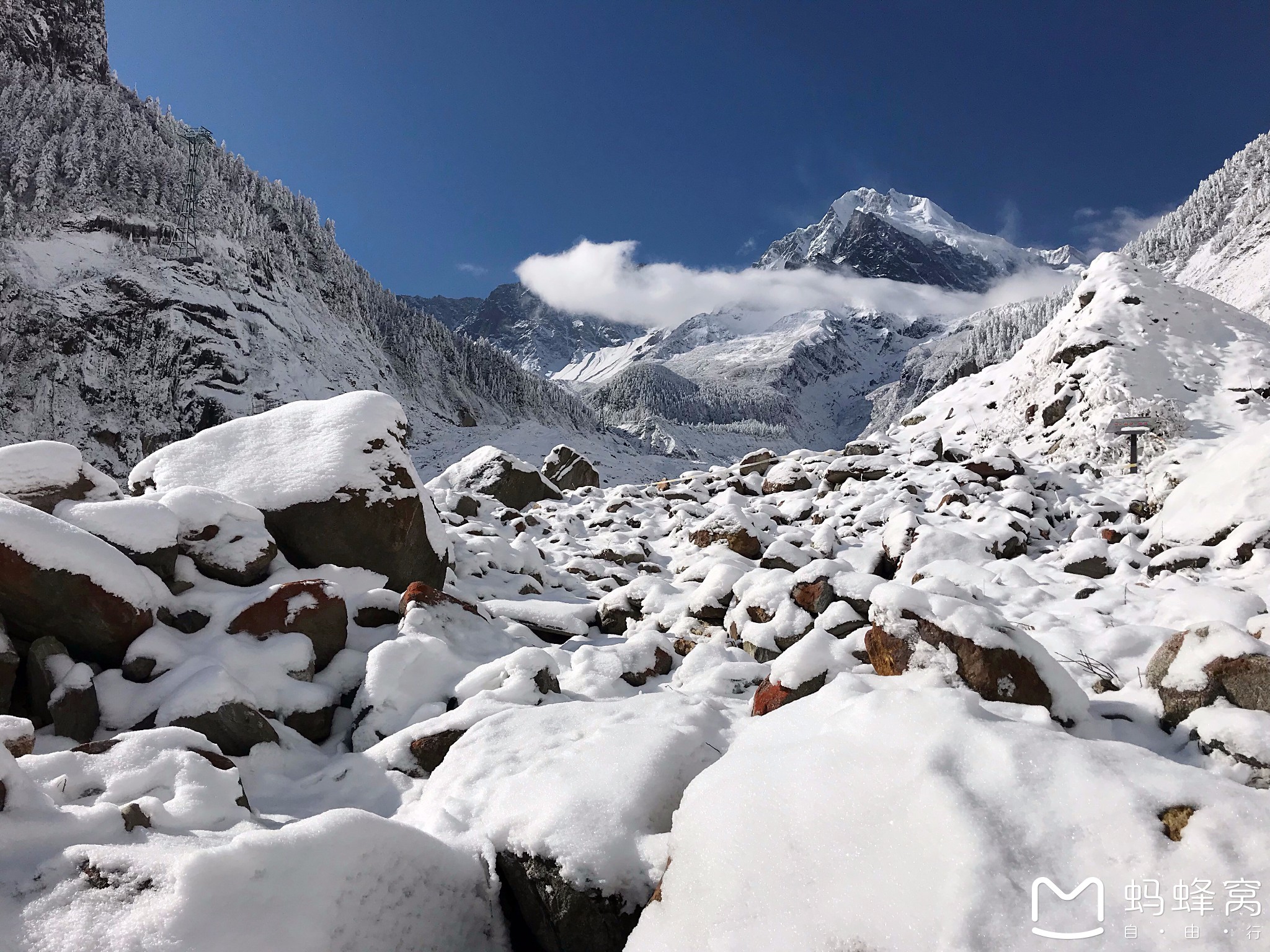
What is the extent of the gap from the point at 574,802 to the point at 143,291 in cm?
6382

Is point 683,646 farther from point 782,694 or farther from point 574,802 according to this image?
point 574,802

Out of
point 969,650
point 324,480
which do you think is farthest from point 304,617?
point 969,650

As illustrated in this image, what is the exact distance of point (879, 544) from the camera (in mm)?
10555

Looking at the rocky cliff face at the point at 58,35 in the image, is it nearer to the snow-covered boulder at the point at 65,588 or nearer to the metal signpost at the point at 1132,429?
the snow-covered boulder at the point at 65,588

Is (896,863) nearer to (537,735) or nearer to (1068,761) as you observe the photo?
(1068,761)

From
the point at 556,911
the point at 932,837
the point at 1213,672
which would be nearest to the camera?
the point at 932,837

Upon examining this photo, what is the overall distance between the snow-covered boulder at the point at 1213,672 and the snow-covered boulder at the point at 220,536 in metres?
8.66

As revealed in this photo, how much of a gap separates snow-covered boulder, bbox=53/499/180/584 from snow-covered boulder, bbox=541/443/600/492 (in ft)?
64.4

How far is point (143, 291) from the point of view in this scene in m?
49.4

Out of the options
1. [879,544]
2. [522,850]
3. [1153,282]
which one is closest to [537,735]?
[522,850]

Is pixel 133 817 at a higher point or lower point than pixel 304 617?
lower

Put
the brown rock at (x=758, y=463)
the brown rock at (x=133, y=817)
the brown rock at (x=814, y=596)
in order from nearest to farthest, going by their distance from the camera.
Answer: the brown rock at (x=133, y=817)
the brown rock at (x=814, y=596)
the brown rock at (x=758, y=463)

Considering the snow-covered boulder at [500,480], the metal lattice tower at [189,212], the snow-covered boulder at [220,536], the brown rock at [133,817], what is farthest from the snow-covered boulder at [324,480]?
the metal lattice tower at [189,212]

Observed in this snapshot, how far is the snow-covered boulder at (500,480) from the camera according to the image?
19.9 metres
